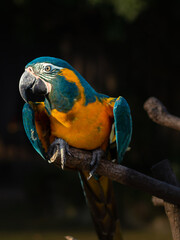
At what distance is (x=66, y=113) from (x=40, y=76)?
14 cm

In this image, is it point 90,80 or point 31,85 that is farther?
point 90,80

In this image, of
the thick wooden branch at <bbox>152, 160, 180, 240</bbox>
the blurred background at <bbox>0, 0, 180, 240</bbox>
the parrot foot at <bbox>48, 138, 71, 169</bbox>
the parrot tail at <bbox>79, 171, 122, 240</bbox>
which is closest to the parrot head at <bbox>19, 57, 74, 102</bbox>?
the parrot foot at <bbox>48, 138, 71, 169</bbox>

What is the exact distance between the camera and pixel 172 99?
4.92 metres

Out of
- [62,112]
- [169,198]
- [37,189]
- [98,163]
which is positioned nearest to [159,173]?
[169,198]

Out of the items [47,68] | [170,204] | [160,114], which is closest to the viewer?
[47,68]

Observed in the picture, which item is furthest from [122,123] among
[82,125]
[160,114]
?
[160,114]

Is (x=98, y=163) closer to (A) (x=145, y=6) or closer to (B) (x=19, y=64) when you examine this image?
(A) (x=145, y=6)

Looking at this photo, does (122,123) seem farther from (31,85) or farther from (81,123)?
(31,85)

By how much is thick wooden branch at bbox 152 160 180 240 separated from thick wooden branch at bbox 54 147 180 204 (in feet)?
0.25

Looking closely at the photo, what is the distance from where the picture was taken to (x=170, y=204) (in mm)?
1429

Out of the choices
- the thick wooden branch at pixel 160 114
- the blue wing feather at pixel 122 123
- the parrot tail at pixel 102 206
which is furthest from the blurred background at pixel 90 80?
the blue wing feather at pixel 122 123

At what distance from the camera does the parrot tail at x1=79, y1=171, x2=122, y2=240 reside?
1.48m

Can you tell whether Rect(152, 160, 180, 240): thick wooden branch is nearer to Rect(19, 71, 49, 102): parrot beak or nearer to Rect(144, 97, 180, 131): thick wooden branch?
Answer: Rect(144, 97, 180, 131): thick wooden branch

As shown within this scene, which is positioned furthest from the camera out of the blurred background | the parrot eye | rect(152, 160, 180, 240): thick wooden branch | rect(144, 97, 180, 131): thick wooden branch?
the blurred background
